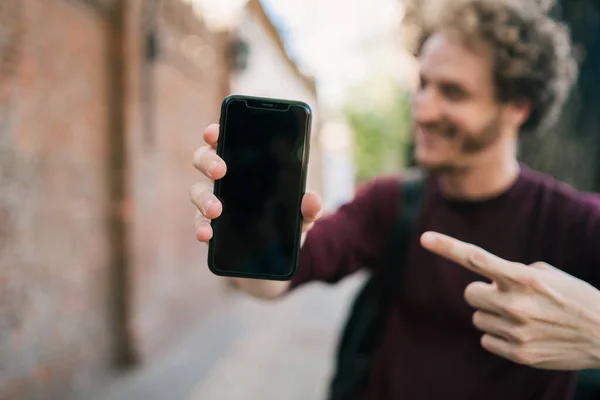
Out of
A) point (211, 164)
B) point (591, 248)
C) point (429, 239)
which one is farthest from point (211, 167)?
point (591, 248)

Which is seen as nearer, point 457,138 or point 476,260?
point 476,260

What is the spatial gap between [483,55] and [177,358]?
4.21 m

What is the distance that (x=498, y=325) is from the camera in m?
1.12

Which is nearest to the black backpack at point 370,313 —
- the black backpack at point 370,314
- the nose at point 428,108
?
the black backpack at point 370,314

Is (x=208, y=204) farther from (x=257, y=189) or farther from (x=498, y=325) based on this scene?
(x=498, y=325)

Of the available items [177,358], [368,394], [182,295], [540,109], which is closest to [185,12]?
[182,295]

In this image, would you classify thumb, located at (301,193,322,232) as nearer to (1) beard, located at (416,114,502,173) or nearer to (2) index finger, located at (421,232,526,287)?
(2) index finger, located at (421,232,526,287)

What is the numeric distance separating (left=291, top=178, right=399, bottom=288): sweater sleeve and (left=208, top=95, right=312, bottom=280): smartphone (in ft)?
1.45

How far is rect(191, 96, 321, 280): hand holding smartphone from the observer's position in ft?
3.26

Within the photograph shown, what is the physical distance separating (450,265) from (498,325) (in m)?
0.39

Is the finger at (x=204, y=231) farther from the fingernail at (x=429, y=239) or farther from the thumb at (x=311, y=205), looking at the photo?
the fingernail at (x=429, y=239)

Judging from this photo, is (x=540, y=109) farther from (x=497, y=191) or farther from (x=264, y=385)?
(x=264, y=385)

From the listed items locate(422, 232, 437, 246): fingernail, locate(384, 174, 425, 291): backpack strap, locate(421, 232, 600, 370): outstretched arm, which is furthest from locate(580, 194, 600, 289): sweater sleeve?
locate(422, 232, 437, 246): fingernail

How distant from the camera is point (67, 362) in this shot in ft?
11.5
